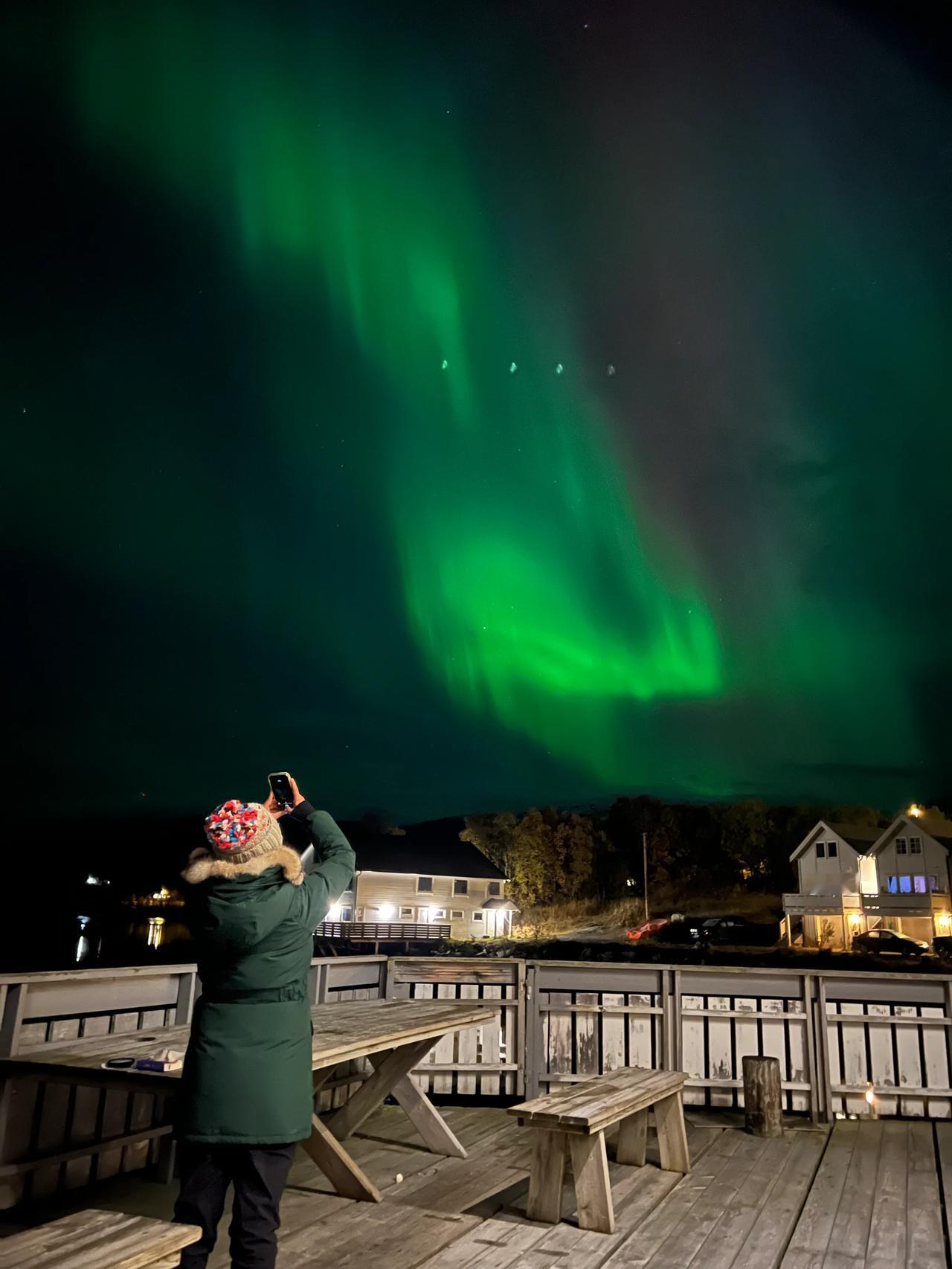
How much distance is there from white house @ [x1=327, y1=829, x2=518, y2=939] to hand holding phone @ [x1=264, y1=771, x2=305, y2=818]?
4159cm

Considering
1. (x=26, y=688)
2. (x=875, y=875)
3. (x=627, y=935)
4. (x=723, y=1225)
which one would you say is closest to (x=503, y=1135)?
(x=723, y=1225)

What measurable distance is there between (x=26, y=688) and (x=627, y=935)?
11730cm

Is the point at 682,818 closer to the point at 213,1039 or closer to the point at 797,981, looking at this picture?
the point at 797,981

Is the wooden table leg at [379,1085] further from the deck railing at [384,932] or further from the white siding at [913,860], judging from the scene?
the white siding at [913,860]

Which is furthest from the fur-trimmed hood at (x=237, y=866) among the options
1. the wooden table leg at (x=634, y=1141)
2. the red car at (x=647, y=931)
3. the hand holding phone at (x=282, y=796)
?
the red car at (x=647, y=931)

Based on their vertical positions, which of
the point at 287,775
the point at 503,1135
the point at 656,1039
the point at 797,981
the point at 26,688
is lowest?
the point at 503,1135

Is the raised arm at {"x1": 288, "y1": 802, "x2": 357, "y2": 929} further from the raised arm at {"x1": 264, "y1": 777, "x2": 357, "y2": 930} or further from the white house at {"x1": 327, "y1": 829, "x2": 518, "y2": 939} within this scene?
the white house at {"x1": 327, "y1": 829, "x2": 518, "y2": 939}

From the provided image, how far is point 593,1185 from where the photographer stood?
5.21 meters

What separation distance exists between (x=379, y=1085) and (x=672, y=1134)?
6.86 feet

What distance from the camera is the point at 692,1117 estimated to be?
799cm

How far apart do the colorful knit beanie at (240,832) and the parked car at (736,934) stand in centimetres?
4120

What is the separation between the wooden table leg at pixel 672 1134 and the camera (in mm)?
6387

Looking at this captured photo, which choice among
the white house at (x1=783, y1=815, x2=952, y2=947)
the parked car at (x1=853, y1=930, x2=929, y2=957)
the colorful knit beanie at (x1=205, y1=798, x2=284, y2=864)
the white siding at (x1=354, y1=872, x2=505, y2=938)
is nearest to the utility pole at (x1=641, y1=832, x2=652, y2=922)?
the white siding at (x1=354, y1=872, x2=505, y2=938)

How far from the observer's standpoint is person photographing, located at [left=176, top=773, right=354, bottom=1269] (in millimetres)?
3318
